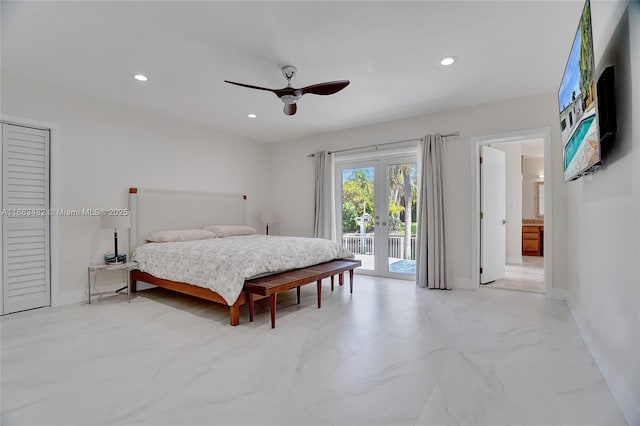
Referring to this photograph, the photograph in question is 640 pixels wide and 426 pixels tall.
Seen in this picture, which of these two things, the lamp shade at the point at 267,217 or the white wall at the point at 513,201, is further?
the white wall at the point at 513,201

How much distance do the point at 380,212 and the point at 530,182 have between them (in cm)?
517

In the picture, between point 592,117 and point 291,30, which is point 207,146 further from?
point 592,117

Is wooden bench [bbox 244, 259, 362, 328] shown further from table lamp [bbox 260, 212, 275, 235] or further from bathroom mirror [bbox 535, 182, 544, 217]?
bathroom mirror [bbox 535, 182, 544, 217]

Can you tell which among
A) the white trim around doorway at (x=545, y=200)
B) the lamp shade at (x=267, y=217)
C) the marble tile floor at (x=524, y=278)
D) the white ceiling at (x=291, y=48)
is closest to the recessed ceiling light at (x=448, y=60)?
the white ceiling at (x=291, y=48)

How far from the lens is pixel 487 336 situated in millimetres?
2641

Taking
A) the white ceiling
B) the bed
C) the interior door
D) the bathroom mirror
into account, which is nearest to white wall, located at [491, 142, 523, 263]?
the interior door

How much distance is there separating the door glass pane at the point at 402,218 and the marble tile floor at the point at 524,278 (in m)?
1.19

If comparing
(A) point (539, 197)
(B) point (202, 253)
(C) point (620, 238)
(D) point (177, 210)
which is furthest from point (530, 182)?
(D) point (177, 210)

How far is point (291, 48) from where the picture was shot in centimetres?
275

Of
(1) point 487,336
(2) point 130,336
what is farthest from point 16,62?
(1) point 487,336

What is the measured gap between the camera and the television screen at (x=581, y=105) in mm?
1741

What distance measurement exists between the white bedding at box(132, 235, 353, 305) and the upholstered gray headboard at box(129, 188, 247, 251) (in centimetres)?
38

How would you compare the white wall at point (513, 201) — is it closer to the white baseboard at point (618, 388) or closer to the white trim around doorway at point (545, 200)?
the white trim around doorway at point (545, 200)

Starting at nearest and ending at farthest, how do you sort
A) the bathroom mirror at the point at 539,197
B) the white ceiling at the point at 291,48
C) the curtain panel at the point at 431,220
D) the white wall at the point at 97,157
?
1. the white ceiling at the point at 291,48
2. the white wall at the point at 97,157
3. the curtain panel at the point at 431,220
4. the bathroom mirror at the point at 539,197
